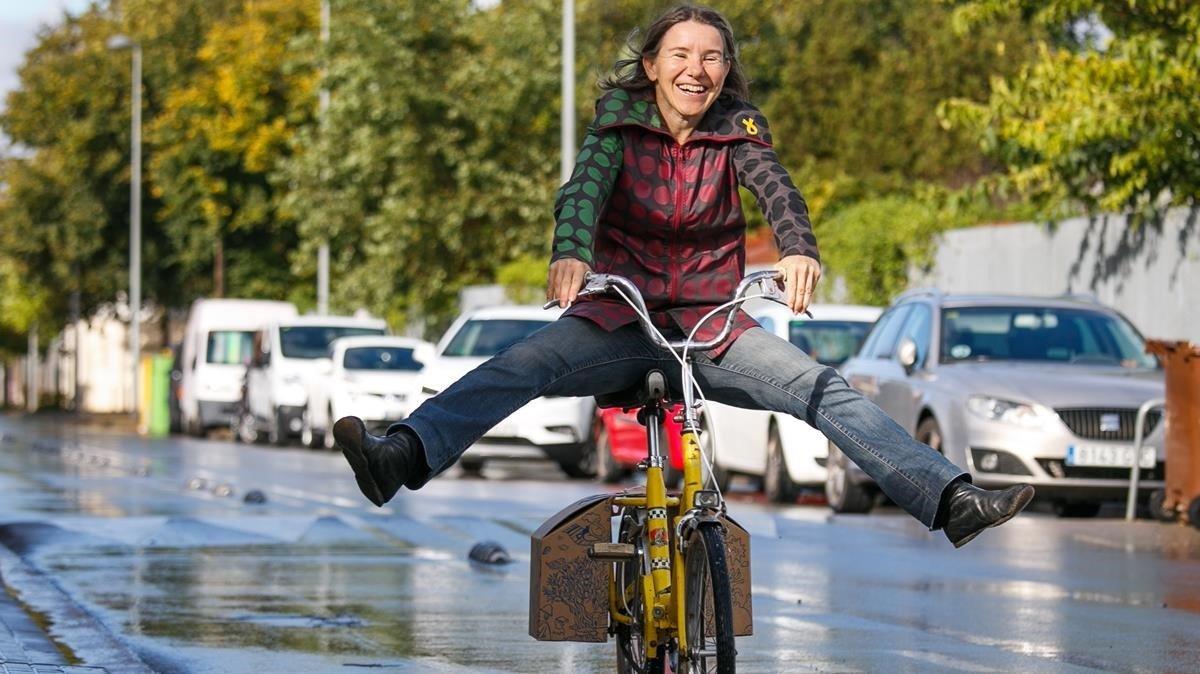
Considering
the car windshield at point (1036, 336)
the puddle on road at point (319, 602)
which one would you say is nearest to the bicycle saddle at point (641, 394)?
the puddle on road at point (319, 602)

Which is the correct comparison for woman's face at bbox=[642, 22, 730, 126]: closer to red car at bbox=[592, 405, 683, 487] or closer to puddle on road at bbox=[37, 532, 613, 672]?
puddle on road at bbox=[37, 532, 613, 672]

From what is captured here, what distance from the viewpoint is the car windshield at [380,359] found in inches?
1262

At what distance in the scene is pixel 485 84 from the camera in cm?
4012

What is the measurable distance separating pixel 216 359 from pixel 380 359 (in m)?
11.3

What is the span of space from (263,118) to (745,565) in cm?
4917

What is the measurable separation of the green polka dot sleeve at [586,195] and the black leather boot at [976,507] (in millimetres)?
1077

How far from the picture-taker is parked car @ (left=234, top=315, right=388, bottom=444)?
116 feet

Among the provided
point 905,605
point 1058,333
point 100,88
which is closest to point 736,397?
point 905,605

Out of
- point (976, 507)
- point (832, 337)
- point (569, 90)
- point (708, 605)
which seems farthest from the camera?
point (569, 90)

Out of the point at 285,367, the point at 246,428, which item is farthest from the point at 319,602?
the point at 246,428

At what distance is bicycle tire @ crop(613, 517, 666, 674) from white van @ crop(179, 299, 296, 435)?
34419mm

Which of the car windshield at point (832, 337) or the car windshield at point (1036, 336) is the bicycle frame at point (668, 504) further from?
the car windshield at point (832, 337)

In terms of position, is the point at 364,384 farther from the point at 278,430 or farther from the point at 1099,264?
the point at 1099,264

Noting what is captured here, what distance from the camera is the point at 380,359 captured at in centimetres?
3231
